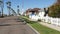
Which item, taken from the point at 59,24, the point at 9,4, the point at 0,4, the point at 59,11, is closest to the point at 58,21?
the point at 59,24

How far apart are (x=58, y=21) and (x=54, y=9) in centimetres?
2444

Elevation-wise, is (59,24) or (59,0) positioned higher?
(59,0)

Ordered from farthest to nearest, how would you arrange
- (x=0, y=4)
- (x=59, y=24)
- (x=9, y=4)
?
1. (x=9, y=4)
2. (x=0, y=4)
3. (x=59, y=24)

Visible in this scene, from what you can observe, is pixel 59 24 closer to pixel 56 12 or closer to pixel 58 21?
pixel 58 21

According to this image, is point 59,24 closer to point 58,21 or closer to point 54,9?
point 58,21

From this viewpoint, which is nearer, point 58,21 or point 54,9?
point 58,21

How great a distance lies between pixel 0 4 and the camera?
458ft

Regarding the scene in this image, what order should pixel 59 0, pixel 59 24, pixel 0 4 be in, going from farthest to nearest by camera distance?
pixel 0 4 < pixel 59 0 < pixel 59 24

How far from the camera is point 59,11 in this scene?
5197 centimetres

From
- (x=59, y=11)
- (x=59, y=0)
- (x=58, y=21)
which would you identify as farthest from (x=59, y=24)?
(x=59, y=0)

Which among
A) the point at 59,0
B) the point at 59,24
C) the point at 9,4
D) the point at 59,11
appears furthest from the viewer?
Answer: the point at 9,4

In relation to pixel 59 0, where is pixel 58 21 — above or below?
below

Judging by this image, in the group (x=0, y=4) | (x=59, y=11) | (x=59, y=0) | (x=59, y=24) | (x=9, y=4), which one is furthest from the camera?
(x=9, y=4)

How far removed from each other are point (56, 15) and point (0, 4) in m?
90.4
